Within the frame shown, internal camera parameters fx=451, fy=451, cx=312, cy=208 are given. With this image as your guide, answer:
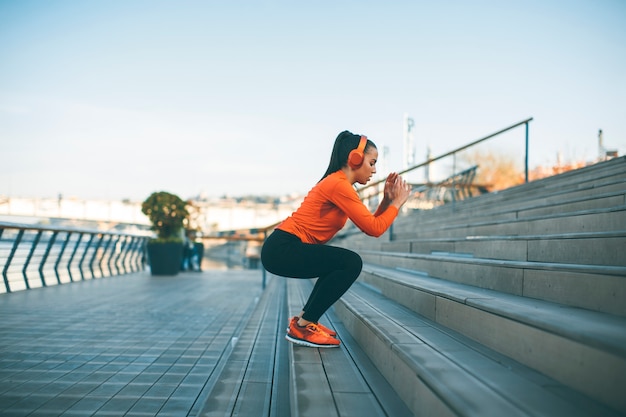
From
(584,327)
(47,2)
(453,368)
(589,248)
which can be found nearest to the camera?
(584,327)

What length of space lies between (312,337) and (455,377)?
4.28ft

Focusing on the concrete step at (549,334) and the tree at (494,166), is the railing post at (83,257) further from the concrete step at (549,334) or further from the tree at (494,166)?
the tree at (494,166)

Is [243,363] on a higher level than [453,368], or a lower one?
lower

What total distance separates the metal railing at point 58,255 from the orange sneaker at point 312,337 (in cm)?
591

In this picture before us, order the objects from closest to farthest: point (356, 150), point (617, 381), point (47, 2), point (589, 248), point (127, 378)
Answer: point (617, 381) → point (589, 248) → point (356, 150) → point (127, 378) → point (47, 2)

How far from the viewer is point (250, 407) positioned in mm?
2160

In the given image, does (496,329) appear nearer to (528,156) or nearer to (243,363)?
(243,363)

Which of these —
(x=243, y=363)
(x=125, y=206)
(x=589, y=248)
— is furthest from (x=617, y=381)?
(x=125, y=206)

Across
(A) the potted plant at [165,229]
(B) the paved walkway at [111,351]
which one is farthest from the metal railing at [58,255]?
(A) the potted plant at [165,229]

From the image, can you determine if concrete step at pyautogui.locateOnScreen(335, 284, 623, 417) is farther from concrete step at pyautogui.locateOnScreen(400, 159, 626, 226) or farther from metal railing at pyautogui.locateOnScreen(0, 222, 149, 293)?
metal railing at pyautogui.locateOnScreen(0, 222, 149, 293)

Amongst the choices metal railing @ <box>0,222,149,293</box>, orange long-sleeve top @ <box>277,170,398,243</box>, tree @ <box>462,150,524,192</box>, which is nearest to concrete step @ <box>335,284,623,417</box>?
orange long-sleeve top @ <box>277,170,398,243</box>

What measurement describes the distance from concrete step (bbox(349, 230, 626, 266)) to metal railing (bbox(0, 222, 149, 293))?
661cm

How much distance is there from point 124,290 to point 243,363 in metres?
5.76

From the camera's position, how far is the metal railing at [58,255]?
24.0 ft
